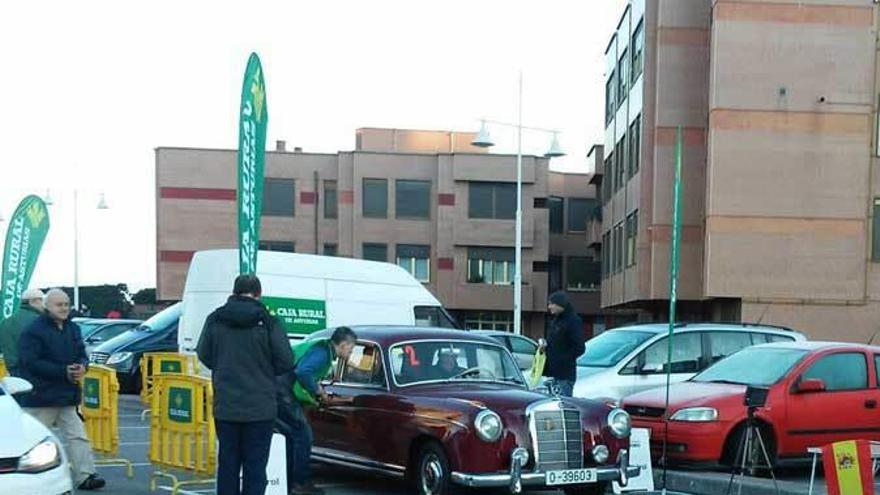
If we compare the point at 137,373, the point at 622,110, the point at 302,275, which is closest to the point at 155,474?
the point at 302,275

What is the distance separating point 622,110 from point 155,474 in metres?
33.0

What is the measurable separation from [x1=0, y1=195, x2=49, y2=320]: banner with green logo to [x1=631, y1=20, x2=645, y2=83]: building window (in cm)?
2212

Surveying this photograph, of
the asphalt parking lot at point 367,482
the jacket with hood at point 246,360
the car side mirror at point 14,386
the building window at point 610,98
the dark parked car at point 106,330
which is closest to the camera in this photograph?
the jacket with hood at point 246,360

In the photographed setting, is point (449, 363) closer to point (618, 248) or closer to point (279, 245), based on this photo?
point (618, 248)

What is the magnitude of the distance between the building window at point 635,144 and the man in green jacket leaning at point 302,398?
2726 cm

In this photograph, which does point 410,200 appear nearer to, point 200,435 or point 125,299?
point 125,299

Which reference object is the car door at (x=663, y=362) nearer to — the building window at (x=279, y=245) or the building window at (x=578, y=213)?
the building window at (x=279, y=245)

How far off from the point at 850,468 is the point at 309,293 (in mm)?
12615

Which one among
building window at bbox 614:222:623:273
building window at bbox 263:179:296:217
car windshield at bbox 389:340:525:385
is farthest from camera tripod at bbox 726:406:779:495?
building window at bbox 263:179:296:217

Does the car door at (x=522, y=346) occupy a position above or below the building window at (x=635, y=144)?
below

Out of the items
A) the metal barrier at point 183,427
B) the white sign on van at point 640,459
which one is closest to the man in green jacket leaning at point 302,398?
the metal barrier at point 183,427

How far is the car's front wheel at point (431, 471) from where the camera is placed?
940cm

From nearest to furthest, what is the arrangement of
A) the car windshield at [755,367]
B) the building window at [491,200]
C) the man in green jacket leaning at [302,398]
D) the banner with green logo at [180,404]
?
the man in green jacket leaning at [302,398] < the banner with green logo at [180,404] < the car windshield at [755,367] < the building window at [491,200]

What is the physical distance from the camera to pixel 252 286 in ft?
25.6
